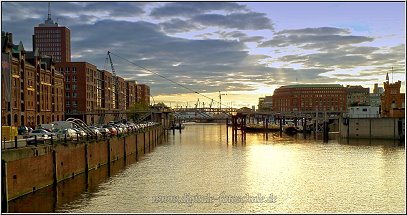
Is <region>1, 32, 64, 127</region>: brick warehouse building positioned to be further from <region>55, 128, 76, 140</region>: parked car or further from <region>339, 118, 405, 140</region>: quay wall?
<region>339, 118, 405, 140</region>: quay wall

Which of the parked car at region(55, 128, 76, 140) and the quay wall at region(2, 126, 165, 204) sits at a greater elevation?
the parked car at region(55, 128, 76, 140)

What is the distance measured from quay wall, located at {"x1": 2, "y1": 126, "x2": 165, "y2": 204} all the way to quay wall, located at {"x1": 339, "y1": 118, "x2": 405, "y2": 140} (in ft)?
216

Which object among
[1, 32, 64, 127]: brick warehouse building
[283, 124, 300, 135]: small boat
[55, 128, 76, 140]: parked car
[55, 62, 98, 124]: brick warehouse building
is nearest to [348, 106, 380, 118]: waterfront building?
[283, 124, 300, 135]: small boat

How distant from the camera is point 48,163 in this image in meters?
40.4

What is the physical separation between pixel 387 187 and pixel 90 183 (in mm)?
24461

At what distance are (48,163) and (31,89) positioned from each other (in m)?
69.2

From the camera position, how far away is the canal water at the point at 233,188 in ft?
113

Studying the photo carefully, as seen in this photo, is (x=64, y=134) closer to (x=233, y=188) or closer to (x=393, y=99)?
(x=233, y=188)

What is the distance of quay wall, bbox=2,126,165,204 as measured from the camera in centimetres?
3350

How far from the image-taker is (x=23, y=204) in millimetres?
33312

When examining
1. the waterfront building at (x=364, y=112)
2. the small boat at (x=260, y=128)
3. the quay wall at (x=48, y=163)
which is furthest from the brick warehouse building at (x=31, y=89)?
the small boat at (x=260, y=128)

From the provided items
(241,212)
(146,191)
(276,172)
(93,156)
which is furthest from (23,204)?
(276,172)

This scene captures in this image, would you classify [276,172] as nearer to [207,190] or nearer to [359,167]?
[359,167]

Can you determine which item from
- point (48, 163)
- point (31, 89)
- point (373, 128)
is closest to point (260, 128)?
point (373, 128)
